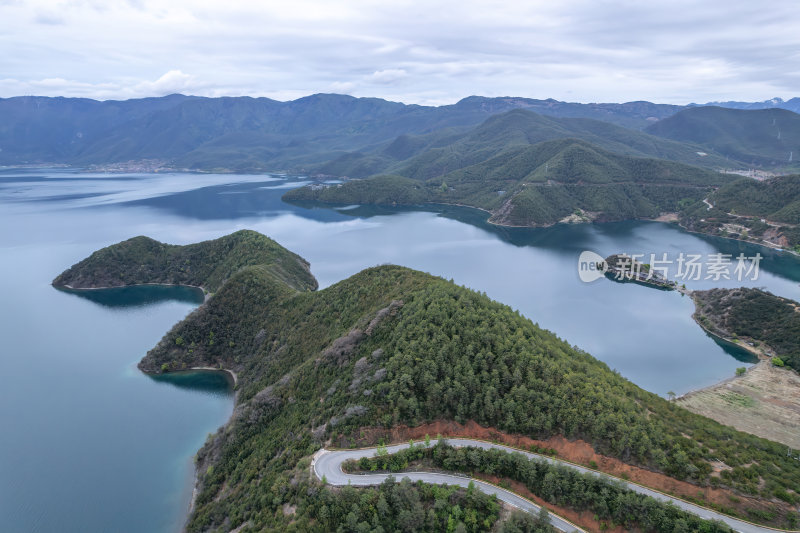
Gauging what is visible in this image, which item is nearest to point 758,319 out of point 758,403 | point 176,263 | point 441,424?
point 758,403

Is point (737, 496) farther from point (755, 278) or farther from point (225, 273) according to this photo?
point (755, 278)

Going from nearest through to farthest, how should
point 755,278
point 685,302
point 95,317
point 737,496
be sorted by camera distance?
1. point 737,496
2. point 95,317
3. point 685,302
4. point 755,278

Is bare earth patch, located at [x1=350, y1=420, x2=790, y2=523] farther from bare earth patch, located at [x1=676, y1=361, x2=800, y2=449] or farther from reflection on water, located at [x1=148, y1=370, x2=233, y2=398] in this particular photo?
reflection on water, located at [x1=148, y1=370, x2=233, y2=398]

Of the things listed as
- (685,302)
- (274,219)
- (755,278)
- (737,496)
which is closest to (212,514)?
(737,496)

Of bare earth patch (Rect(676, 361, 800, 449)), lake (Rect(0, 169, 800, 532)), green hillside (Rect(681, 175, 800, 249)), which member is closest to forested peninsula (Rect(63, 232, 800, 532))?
lake (Rect(0, 169, 800, 532))

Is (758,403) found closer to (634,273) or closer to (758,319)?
(758,319)

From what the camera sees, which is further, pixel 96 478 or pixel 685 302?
pixel 685 302

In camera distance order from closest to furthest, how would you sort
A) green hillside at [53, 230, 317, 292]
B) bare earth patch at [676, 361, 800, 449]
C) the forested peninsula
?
the forested peninsula
bare earth patch at [676, 361, 800, 449]
green hillside at [53, 230, 317, 292]
